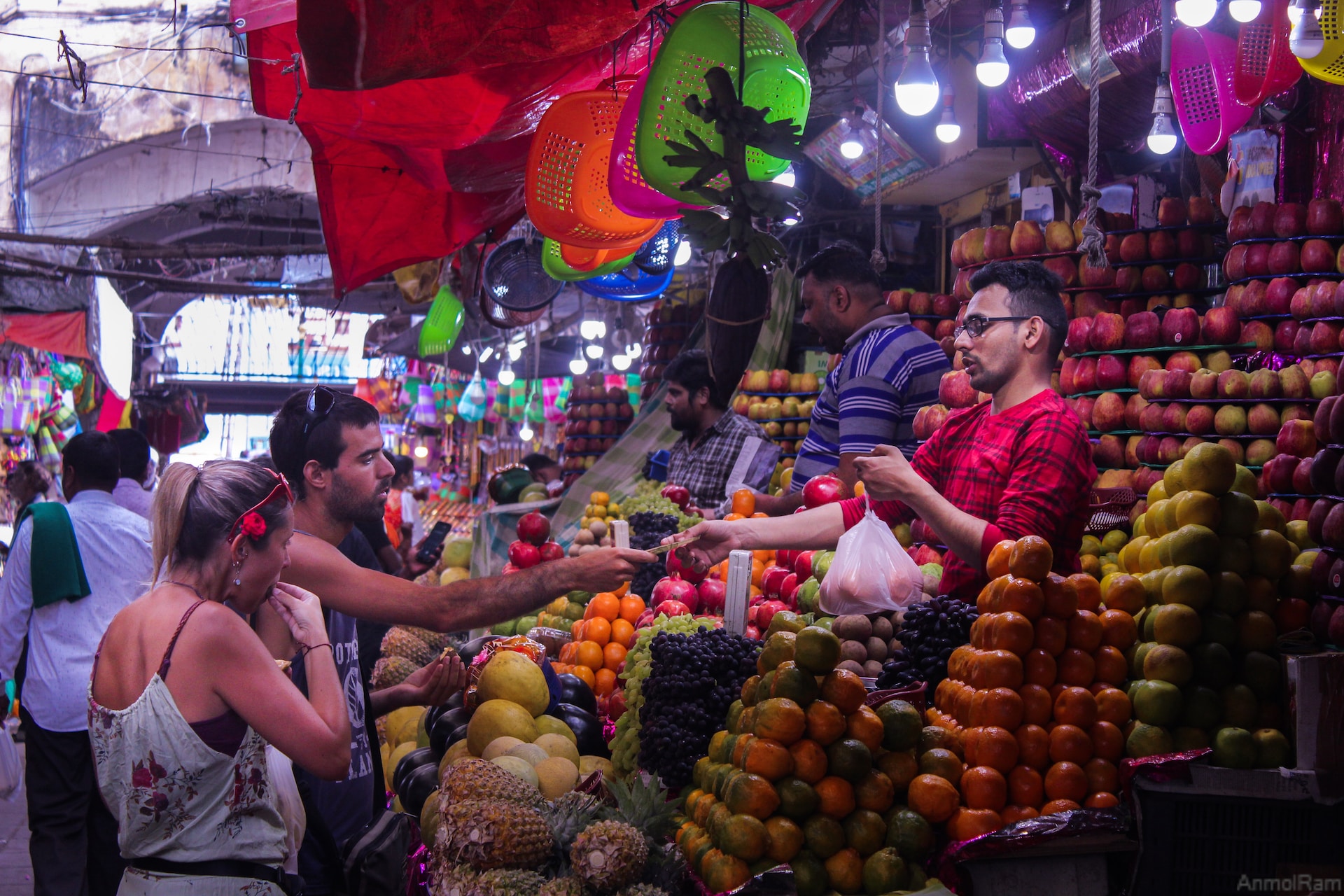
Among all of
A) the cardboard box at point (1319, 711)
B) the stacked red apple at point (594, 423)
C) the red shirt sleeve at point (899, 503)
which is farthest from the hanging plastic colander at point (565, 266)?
the stacked red apple at point (594, 423)

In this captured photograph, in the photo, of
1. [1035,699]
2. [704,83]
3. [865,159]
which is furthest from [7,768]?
[865,159]

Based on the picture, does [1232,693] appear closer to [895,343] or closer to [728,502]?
[895,343]

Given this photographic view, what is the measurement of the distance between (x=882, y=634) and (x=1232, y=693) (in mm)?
830

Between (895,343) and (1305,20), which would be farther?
(895,343)

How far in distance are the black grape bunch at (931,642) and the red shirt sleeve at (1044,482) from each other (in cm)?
16

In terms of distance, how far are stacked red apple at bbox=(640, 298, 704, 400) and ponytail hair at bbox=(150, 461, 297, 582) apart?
6.61 meters

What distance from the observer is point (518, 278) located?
6047 millimetres

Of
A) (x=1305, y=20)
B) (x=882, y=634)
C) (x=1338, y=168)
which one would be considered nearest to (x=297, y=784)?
(x=882, y=634)

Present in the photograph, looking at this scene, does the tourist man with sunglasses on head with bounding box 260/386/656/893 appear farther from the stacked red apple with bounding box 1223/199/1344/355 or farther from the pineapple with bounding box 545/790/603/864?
the stacked red apple with bounding box 1223/199/1344/355

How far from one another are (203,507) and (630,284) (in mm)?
3571

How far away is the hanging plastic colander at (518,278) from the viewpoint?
5.96 m

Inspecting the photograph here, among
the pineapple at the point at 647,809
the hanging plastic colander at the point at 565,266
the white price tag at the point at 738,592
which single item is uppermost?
the hanging plastic colander at the point at 565,266

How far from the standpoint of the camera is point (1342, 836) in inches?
74.3

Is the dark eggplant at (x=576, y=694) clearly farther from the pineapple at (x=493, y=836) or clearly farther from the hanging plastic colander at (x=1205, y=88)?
the hanging plastic colander at (x=1205, y=88)
